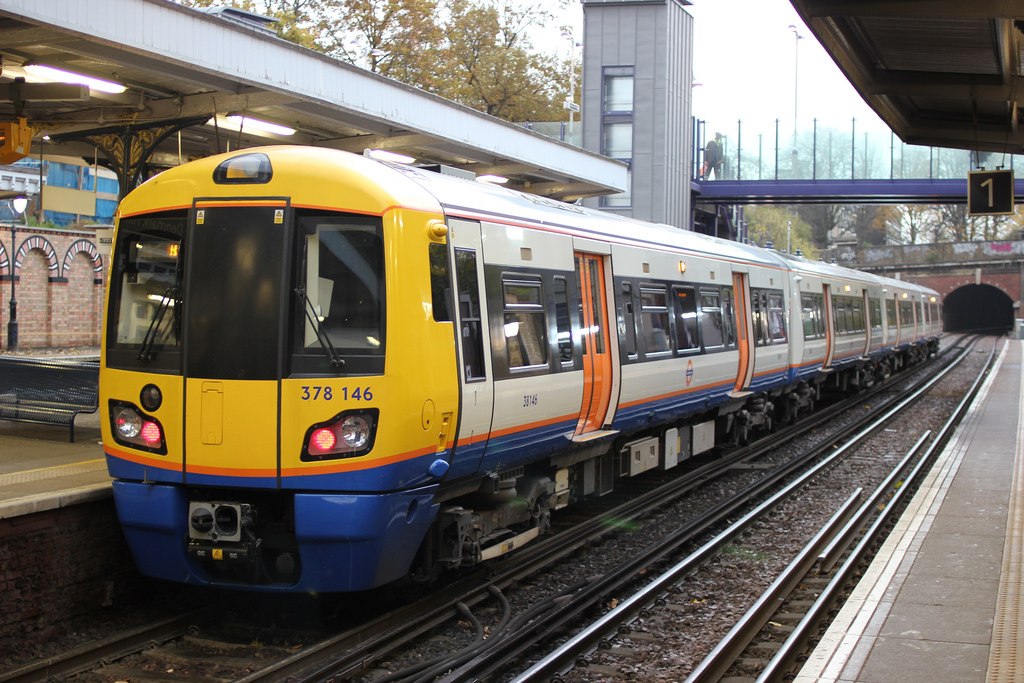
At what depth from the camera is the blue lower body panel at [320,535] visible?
6.34 meters

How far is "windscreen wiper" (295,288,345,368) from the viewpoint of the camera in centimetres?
643

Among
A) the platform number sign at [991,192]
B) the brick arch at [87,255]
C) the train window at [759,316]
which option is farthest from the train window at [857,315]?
the brick arch at [87,255]

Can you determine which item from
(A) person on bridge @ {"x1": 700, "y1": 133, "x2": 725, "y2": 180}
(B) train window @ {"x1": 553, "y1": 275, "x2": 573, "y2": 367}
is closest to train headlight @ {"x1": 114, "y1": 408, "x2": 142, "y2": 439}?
(B) train window @ {"x1": 553, "y1": 275, "x2": 573, "y2": 367}

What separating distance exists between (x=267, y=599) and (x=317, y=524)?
1.64 metres

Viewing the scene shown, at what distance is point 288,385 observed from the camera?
→ 6.40m

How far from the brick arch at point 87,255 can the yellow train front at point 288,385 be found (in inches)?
1006

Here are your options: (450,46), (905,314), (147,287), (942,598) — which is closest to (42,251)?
(450,46)

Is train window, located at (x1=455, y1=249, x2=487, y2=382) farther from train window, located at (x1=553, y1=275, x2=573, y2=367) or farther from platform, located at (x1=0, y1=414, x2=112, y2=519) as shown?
platform, located at (x1=0, y1=414, x2=112, y2=519)

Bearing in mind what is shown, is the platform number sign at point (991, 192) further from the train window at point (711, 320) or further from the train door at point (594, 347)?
the train door at point (594, 347)

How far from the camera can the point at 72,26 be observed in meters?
7.96

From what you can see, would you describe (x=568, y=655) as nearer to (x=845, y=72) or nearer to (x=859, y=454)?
(x=845, y=72)

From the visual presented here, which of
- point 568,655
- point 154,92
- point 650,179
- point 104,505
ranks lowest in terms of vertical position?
point 568,655

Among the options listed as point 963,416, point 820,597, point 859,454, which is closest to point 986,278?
point 963,416

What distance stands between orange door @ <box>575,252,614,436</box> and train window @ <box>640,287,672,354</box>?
103 centimetres
